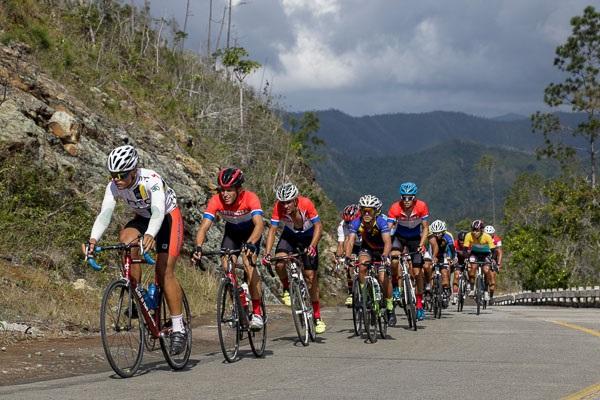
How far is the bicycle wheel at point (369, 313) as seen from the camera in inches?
486

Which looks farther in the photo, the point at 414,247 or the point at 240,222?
the point at 414,247

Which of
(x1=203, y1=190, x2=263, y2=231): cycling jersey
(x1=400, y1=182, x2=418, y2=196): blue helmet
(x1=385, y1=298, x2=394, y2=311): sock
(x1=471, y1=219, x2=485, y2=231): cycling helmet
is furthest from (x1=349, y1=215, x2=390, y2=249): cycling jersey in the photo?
(x1=471, y1=219, x2=485, y2=231): cycling helmet

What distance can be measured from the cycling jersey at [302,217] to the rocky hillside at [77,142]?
328 centimetres

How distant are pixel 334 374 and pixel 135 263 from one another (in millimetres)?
2408

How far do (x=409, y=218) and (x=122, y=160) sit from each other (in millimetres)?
8620

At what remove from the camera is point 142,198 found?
352 inches

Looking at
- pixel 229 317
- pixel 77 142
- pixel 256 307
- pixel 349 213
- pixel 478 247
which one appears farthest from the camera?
pixel 478 247

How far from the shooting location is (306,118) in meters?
54.8

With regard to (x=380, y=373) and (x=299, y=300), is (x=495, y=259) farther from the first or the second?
(x=380, y=373)

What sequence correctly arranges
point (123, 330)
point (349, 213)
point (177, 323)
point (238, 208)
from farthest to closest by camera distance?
point (349, 213) → point (238, 208) → point (177, 323) → point (123, 330)

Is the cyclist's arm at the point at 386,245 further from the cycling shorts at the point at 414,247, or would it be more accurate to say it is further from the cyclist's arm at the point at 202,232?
the cyclist's arm at the point at 202,232

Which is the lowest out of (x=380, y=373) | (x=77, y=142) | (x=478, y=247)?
(x=380, y=373)

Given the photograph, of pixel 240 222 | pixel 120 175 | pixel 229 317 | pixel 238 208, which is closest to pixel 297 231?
pixel 240 222

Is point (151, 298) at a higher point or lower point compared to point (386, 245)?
lower
